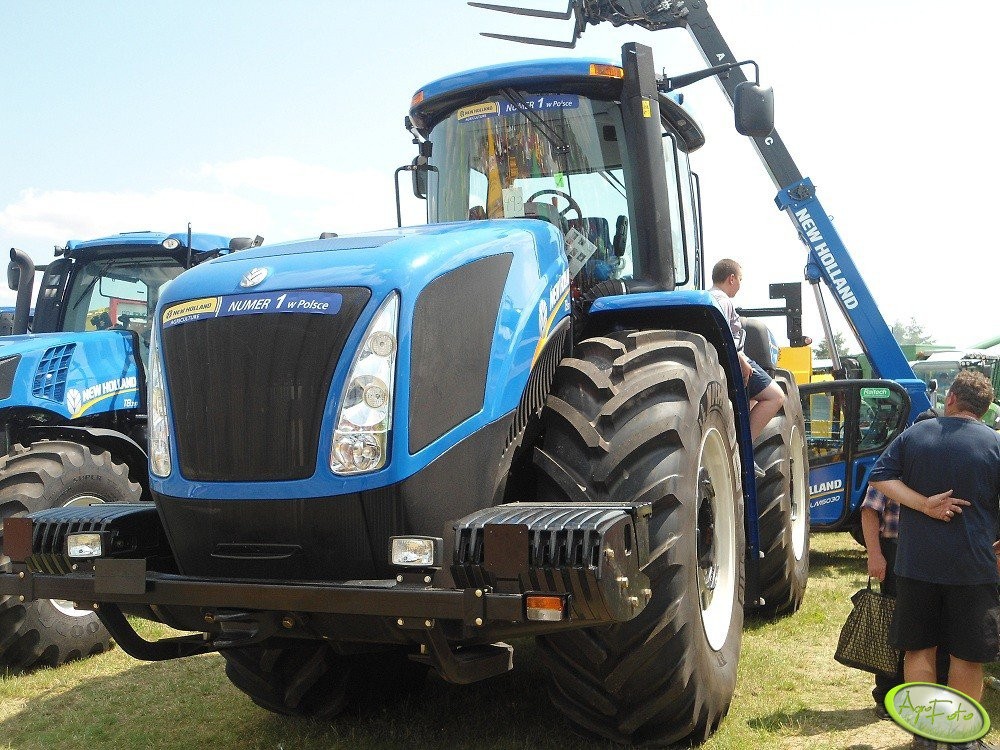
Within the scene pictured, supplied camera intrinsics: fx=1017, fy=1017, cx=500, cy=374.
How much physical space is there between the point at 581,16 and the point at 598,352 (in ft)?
18.8

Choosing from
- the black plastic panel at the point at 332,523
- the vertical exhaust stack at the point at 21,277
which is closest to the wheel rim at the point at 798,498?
the black plastic panel at the point at 332,523

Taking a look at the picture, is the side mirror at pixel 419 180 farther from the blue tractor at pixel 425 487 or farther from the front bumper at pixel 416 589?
the front bumper at pixel 416 589

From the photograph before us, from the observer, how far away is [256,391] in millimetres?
3311

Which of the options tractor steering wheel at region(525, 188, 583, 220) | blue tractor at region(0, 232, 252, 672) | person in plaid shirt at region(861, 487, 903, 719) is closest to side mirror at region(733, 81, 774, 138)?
tractor steering wheel at region(525, 188, 583, 220)

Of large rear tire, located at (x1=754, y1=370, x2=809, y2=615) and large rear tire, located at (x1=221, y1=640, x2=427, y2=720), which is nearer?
large rear tire, located at (x1=221, y1=640, x2=427, y2=720)

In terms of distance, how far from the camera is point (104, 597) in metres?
3.44

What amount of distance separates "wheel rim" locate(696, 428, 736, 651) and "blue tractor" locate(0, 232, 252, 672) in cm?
316

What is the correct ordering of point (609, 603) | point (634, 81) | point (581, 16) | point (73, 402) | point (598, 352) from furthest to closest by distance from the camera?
1. point (581, 16)
2. point (73, 402)
3. point (634, 81)
4. point (598, 352)
5. point (609, 603)

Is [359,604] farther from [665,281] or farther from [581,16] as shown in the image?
[581,16]

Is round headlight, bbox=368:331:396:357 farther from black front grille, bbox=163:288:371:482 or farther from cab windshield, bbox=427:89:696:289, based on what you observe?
cab windshield, bbox=427:89:696:289

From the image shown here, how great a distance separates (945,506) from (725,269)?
295 centimetres

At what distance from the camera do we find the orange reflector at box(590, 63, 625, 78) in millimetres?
4730

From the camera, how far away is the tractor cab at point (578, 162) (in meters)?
4.77

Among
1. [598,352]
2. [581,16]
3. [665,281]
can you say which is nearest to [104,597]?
[598,352]
